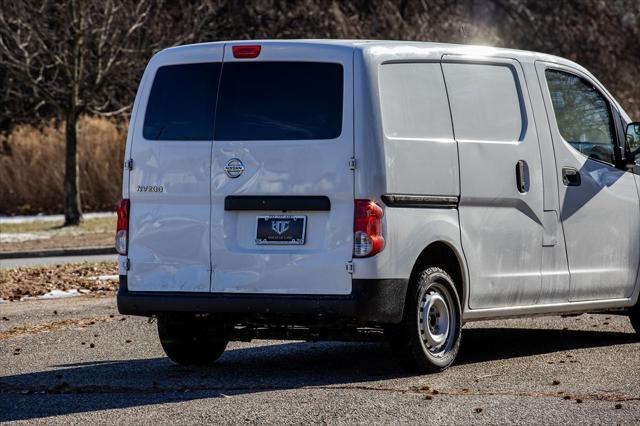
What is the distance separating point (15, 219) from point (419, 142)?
78.5 feet

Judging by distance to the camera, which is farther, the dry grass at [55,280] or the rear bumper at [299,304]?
the dry grass at [55,280]

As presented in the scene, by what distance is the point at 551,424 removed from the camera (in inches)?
281

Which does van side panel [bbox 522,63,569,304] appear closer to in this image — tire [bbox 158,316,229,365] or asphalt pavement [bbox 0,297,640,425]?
asphalt pavement [bbox 0,297,640,425]

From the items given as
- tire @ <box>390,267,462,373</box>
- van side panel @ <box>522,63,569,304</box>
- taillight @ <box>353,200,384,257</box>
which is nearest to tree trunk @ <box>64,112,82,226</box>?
van side panel @ <box>522,63,569,304</box>

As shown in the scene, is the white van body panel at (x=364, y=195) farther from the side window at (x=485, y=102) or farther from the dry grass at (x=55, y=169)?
the dry grass at (x=55, y=169)

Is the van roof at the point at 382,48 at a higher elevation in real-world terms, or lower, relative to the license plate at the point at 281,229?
higher

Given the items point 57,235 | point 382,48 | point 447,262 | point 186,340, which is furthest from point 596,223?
point 57,235

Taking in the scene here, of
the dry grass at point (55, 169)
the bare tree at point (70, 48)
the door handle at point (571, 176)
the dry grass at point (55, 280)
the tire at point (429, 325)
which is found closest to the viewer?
the tire at point (429, 325)

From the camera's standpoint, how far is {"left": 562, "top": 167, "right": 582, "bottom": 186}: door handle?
10.1m

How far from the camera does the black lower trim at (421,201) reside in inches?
338

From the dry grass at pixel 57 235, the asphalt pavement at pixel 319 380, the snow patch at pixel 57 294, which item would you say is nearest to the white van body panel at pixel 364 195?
the asphalt pavement at pixel 319 380

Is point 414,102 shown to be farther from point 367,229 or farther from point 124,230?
point 124,230

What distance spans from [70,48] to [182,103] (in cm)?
1956

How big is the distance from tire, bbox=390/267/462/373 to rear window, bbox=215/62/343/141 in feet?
3.68
